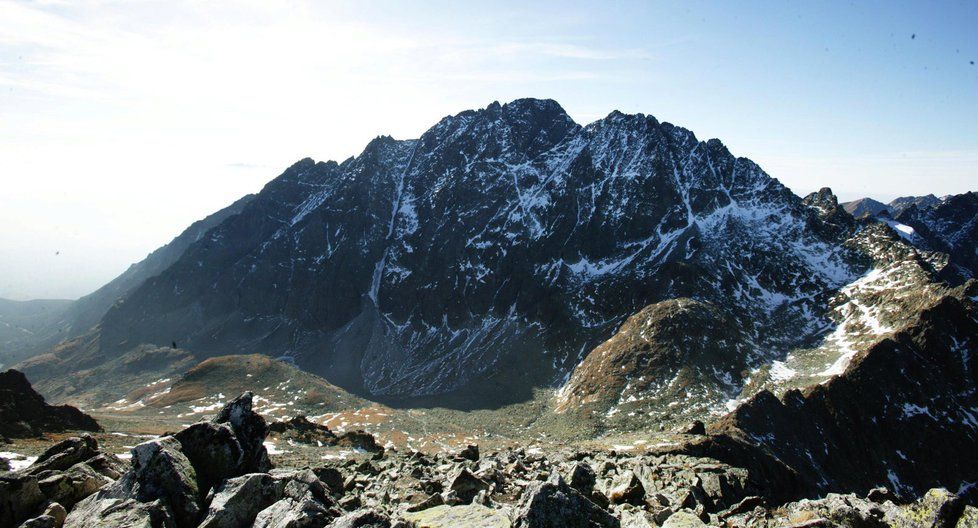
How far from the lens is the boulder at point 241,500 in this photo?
13734mm

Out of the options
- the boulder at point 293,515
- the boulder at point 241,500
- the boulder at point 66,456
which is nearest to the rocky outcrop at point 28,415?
the boulder at point 66,456

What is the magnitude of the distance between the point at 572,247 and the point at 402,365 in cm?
7665

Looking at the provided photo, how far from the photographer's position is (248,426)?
2205cm

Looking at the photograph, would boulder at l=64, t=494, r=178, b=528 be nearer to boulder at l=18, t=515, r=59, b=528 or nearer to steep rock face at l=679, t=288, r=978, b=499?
boulder at l=18, t=515, r=59, b=528

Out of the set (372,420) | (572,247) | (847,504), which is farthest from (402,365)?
(847,504)

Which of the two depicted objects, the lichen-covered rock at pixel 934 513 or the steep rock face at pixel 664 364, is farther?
the steep rock face at pixel 664 364

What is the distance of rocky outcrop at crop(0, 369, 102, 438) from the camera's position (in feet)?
171

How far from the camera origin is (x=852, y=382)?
3211 inches

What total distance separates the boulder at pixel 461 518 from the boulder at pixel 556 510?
75 cm

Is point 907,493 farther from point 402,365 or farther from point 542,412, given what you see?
point 402,365

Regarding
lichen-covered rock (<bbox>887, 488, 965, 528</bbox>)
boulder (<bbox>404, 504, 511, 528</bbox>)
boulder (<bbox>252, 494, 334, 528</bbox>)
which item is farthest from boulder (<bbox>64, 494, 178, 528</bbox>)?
lichen-covered rock (<bbox>887, 488, 965, 528</bbox>)

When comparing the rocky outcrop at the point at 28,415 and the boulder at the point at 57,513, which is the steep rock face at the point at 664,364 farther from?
the boulder at the point at 57,513

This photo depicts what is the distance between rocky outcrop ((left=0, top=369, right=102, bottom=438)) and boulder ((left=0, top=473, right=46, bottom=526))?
47.6 metres

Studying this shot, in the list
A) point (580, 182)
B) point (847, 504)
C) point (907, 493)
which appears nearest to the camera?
point (847, 504)
